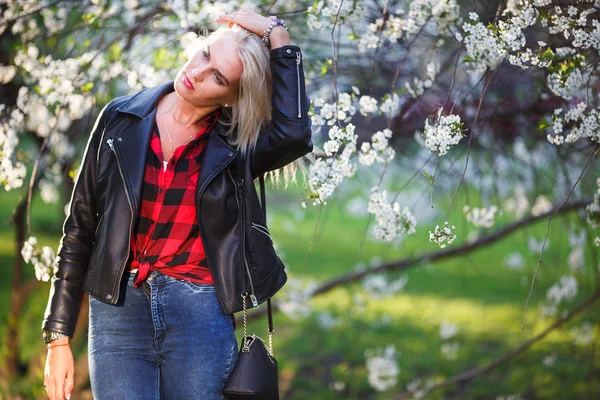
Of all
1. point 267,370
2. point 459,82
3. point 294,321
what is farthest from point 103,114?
→ point 294,321

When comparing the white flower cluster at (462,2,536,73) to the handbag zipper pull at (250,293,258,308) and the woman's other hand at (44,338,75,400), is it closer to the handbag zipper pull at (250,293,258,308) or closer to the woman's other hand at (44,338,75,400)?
the handbag zipper pull at (250,293,258,308)

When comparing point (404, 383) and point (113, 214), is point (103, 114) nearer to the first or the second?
point (113, 214)

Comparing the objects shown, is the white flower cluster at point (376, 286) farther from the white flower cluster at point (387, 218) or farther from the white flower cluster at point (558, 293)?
the white flower cluster at point (387, 218)

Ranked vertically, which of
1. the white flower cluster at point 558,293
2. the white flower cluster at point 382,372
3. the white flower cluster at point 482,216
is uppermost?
the white flower cluster at point 482,216

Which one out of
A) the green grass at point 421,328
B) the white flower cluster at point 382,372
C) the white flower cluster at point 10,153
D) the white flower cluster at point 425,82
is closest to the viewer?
the white flower cluster at point 10,153

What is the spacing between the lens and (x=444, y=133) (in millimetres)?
2213

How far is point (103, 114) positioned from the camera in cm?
215

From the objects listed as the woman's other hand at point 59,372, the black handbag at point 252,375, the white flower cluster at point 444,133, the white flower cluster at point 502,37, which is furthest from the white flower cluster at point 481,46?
the woman's other hand at point 59,372

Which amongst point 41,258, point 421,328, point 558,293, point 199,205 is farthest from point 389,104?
point 421,328

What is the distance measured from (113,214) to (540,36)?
2086 mm

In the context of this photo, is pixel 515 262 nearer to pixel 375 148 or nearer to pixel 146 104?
pixel 375 148

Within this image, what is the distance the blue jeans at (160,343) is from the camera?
1.99 meters

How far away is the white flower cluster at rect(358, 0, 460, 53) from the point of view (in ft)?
8.15

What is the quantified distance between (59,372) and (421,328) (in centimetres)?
459
